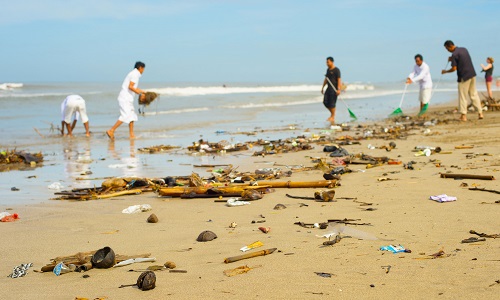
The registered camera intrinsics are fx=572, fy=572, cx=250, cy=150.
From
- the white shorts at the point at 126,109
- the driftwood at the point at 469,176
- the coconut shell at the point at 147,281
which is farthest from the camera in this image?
the white shorts at the point at 126,109

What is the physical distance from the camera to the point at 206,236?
4160 millimetres

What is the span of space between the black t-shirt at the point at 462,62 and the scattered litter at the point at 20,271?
1194cm

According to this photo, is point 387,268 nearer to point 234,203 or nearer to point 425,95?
point 234,203

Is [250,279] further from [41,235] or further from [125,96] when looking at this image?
[125,96]

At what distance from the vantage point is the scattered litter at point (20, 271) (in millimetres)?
3545

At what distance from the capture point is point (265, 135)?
524 inches

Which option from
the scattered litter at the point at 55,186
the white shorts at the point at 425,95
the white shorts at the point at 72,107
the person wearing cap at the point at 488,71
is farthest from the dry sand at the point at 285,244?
the person wearing cap at the point at 488,71

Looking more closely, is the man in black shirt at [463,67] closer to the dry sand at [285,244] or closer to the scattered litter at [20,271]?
the dry sand at [285,244]

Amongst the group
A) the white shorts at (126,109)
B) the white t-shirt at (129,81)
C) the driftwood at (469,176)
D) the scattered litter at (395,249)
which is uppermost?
the white t-shirt at (129,81)

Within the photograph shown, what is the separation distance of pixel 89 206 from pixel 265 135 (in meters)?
7.86

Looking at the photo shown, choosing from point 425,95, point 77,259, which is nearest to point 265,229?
point 77,259

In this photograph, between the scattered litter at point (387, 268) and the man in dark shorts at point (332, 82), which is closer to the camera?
the scattered litter at point (387, 268)

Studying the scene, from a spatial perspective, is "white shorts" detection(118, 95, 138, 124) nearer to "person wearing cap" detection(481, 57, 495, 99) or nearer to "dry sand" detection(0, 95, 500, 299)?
"dry sand" detection(0, 95, 500, 299)

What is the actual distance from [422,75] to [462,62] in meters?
2.73
